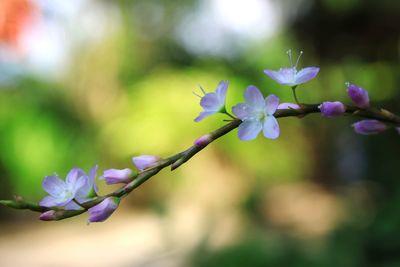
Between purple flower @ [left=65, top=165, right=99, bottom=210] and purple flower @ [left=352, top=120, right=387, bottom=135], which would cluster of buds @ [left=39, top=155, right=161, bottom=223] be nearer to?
purple flower @ [left=65, top=165, right=99, bottom=210]

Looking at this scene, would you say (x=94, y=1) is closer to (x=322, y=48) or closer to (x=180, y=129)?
(x=180, y=129)

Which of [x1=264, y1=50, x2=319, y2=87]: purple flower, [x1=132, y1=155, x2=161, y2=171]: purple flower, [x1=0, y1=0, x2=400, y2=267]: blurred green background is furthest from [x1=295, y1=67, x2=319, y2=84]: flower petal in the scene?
[x1=0, y1=0, x2=400, y2=267]: blurred green background

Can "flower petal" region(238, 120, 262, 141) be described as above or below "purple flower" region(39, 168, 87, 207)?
above

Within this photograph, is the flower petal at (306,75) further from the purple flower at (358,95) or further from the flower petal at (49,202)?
the flower petal at (49,202)

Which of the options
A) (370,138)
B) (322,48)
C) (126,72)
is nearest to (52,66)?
(126,72)

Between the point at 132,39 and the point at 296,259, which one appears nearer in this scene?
the point at 296,259

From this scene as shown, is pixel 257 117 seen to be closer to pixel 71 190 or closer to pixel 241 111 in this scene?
pixel 241 111
